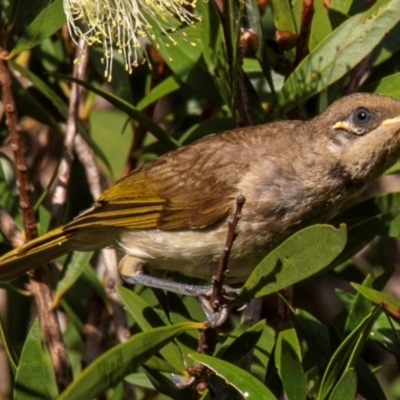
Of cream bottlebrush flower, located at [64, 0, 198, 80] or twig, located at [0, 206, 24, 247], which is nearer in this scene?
cream bottlebrush flower, located at [64, 0, 198, 80]

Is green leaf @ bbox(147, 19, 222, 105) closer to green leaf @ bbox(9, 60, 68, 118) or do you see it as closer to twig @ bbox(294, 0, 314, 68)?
twig @ bbox(294, 0, 314, 68)

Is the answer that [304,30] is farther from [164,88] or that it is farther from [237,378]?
[237,378]

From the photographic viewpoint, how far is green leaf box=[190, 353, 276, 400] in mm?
2758

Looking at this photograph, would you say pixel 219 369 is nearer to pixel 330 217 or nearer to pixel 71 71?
pixel 330 217

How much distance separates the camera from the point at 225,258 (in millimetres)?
2734

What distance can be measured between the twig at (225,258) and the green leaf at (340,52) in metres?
0.81

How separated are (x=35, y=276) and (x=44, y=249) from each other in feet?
0.34

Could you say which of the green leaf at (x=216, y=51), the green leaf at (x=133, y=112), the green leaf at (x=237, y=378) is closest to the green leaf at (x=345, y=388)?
the green leaf at (x=237, y=378)

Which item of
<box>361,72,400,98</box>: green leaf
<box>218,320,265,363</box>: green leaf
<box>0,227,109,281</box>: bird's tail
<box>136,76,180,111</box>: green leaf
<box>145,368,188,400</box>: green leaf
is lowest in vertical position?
<box>145,368,188,400</box>: green leaf

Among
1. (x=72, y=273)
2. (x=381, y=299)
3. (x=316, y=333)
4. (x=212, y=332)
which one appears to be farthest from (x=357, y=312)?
(x=72, y=273)

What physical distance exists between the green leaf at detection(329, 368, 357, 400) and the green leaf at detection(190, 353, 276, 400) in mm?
168

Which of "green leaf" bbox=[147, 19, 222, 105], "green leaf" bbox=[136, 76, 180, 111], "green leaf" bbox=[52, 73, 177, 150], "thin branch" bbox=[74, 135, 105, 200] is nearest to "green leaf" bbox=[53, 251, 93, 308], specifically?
"thin branch" bbox=[74, 135, 105, 200]

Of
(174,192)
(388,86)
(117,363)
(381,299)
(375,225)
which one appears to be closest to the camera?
(117,363)

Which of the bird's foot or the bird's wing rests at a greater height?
the bird's wing
